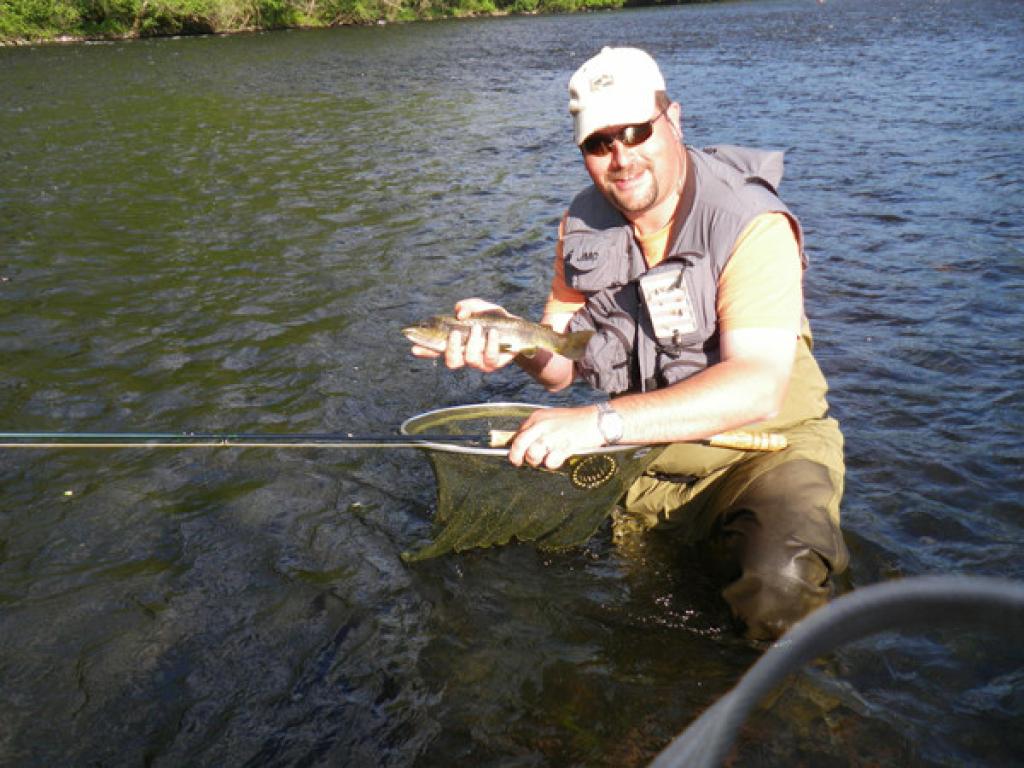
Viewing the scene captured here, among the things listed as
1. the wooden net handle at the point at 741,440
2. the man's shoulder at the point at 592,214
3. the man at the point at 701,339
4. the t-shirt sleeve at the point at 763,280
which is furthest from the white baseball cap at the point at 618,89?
the wooden net handle at the point at 741,440

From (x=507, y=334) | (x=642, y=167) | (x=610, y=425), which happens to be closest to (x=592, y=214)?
(x=642, y=167)

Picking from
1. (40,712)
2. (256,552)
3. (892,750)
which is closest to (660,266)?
(892,750)

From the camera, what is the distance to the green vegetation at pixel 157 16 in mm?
48344

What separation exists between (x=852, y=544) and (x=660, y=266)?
2065 mm

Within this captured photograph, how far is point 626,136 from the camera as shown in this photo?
13.5 ft

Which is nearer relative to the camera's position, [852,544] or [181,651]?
[181,651]

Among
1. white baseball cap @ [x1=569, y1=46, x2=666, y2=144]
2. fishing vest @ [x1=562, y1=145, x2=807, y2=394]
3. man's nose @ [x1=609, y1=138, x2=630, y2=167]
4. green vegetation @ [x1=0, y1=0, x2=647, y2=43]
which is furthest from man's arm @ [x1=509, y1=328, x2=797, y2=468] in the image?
green vegetation @ [x1=0, y1=0, x2=647, y2=43]

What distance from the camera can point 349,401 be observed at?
7.38 m

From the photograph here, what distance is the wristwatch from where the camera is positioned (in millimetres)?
3924

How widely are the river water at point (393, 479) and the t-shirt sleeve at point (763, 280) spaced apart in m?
1.41

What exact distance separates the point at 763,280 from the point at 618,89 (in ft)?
3.52

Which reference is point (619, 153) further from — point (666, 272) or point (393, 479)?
point (393, 479)

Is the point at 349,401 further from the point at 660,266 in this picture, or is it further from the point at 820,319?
the point at 820,319

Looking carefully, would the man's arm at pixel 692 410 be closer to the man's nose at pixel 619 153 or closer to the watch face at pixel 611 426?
the watch face at pixel 611 426
